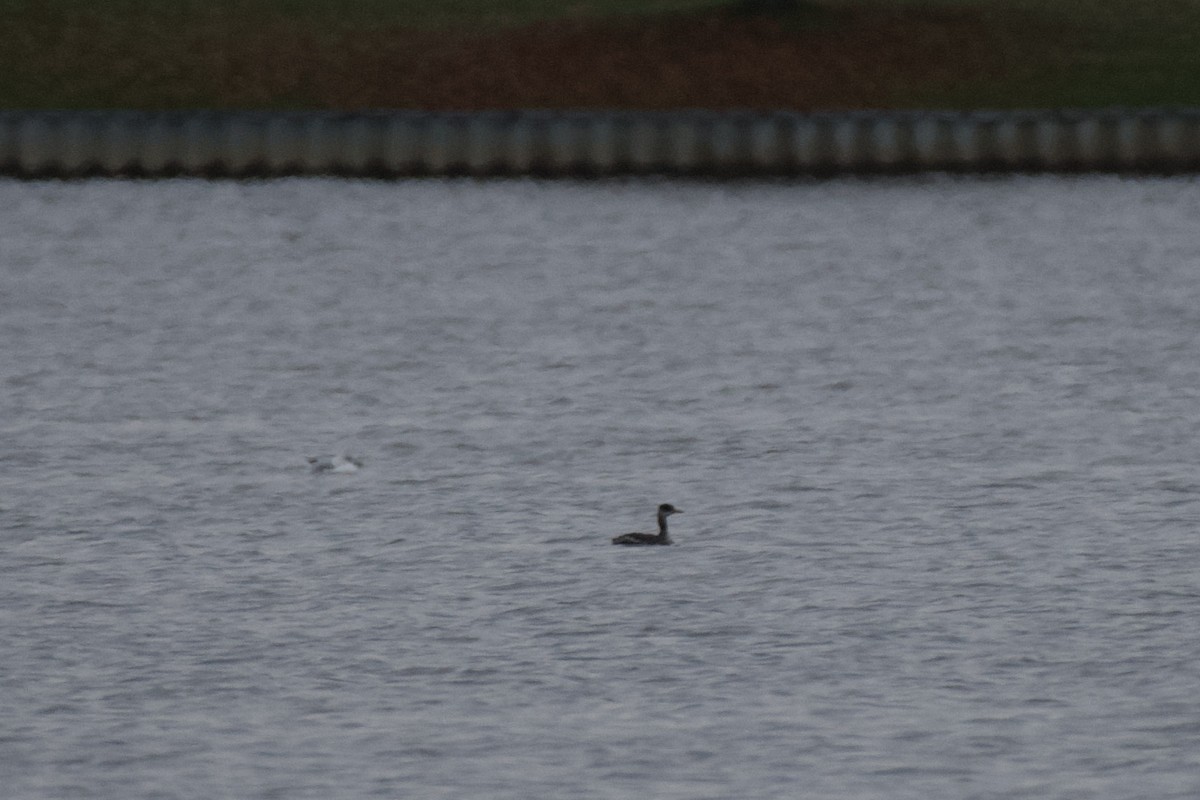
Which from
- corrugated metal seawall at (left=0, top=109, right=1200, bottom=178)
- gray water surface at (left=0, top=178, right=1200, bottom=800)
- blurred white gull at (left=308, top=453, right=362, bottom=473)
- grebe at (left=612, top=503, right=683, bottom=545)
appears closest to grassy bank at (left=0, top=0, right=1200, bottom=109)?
corrugated metal seawall at (left=0, top=109, right=1200, bottom=178)

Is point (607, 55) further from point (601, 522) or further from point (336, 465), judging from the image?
point (601, 522)

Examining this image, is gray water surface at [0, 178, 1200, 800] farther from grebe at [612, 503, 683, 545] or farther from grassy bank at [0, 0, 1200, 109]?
grassy bank at [0, 0, 1200, 109]

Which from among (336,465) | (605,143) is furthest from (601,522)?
(605,143)

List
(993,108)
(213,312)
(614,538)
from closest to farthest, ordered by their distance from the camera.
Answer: (614,538) < (213,312) < (993,108)

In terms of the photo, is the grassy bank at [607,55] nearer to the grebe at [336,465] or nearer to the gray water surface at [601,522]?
the gray water surface at [601,522]

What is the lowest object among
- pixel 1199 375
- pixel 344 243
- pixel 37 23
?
pixel 1199 375

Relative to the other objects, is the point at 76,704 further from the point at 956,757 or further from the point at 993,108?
the point at 993,108

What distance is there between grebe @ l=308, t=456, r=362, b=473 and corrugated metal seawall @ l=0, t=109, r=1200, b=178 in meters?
14.6

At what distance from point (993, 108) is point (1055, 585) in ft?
64.1

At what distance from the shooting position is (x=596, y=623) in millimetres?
10508

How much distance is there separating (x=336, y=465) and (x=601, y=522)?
6.24ft

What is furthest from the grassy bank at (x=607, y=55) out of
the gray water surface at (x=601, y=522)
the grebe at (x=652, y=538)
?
the grebe at (x=652, y=538)

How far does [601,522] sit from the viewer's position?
12.5 metres

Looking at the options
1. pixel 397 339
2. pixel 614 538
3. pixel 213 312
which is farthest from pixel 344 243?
pixel 614 538
